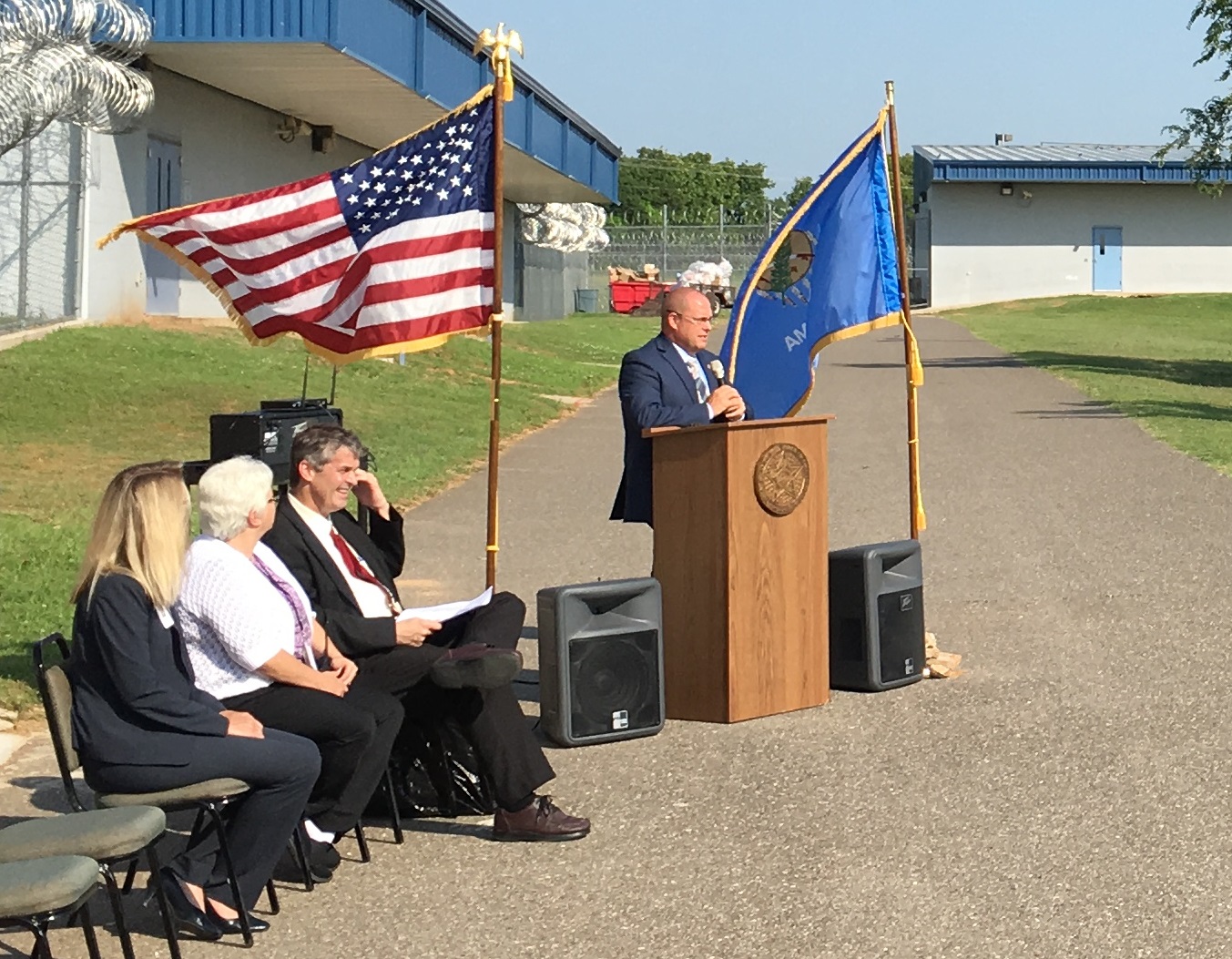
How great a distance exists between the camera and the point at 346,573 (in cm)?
700

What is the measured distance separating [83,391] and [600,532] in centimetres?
731

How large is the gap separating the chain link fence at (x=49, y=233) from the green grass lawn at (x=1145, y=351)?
1292 centimetres

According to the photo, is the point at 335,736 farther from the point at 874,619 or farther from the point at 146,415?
the point at 146,415

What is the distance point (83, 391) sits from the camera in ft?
63.0

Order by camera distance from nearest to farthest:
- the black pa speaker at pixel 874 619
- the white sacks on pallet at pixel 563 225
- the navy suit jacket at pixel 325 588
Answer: the navy suit jacket at pixel 325 588 < the black pa speaker at pixel 874 619 < the white sacks on pallet at pixel 563 225

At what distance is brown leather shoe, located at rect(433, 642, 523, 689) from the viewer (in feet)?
21.1

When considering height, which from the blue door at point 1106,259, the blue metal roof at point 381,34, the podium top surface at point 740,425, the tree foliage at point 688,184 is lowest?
the podium top surface at point 740,425

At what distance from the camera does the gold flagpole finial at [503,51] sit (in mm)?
8234

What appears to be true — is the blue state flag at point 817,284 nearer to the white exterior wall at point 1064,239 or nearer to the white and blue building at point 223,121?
the white and blue building at point 223,121

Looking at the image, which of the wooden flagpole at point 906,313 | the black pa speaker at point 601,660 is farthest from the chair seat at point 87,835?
the wooden flagpole at point 906,313

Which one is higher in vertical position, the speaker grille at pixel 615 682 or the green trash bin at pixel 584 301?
the green trash bin at pixel 584 301

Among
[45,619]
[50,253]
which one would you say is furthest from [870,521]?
[50,253]

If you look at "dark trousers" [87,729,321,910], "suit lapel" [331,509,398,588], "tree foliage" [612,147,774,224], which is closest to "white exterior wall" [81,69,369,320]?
"suit lapel" [331,509,398,588]

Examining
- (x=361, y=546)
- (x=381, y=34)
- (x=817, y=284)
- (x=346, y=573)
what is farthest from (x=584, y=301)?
(x=346, y=573)
